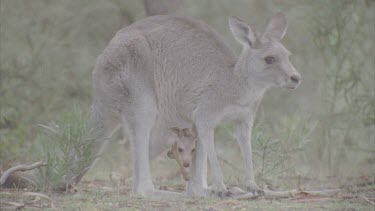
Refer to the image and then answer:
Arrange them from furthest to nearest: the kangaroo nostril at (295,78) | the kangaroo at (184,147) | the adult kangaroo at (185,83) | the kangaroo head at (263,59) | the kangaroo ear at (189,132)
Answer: the kangaroo ear at (189,132) < the kangaroo at (184,147) < the adult kangaroo at (185,83) < the kangaroo head at (263,59) < the kangaroo nostril at (295,78)

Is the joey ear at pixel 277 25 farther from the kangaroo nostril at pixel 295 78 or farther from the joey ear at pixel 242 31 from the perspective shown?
the kangaroo nostril at pixel 295 78

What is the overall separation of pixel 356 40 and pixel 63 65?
167 inches

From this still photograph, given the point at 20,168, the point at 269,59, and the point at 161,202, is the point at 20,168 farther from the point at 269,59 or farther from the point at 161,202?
the point at 269,59

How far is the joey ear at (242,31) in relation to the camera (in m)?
6.41

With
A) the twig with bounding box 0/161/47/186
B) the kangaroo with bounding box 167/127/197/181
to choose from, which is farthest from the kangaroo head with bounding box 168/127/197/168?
the twig with bounding box 0/161/47/186

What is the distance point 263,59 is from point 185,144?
1.21m

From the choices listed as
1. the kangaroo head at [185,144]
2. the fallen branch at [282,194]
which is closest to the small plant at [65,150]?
the kangaroo head at [185,144]

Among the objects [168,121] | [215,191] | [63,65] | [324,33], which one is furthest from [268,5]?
[215,191]

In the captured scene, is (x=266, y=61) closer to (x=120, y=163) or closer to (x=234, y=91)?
(x=234, y=91)

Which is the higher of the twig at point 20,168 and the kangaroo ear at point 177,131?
the kangaroo ear at point 177,131

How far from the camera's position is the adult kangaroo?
640 cm

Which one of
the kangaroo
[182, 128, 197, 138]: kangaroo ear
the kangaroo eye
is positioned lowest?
the kangaroo

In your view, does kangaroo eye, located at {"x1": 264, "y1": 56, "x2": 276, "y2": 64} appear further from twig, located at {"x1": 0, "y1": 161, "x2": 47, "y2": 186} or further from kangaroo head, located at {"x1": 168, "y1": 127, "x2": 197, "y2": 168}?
twig, located at {"x1": 0, "y1": 161, "x2": 47, "y2": 186}

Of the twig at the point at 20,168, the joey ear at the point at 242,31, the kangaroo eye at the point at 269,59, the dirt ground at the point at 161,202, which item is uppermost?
the joey ear at the point at 242,31
